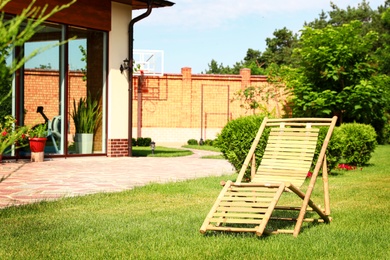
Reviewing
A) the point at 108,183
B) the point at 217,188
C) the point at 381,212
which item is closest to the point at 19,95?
the point at 108,183

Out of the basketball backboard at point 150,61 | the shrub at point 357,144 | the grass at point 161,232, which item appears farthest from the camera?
the basketball backboard at point 150,61

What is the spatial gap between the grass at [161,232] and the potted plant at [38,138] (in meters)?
5.74

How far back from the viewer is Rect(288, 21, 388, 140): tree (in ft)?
88.3

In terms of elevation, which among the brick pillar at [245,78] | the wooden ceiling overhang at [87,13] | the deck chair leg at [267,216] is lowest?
the deck chair leg at [267,216]

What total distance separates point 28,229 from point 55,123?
9.06m

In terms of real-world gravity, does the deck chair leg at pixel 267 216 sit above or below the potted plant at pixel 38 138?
below

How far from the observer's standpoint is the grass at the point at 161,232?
491cm

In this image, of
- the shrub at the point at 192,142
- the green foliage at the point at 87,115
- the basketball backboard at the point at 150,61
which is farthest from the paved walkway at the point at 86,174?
the basketball backboard at the point at 150,61

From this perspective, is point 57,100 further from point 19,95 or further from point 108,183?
point 108,183

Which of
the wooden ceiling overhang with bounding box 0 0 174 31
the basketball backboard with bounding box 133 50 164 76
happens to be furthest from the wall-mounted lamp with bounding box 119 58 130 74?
the basketball backboard with bounding box 133 50 164 76

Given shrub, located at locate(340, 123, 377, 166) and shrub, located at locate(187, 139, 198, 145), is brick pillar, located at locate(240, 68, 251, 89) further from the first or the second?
shrub, located at locate(340, 123, 377, 166)

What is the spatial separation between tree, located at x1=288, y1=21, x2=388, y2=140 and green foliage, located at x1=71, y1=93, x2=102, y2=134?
14001mm

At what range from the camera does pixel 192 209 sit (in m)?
7.24

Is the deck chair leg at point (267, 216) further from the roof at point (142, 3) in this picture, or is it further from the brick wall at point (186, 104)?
the brick wall at point (186, 104)
